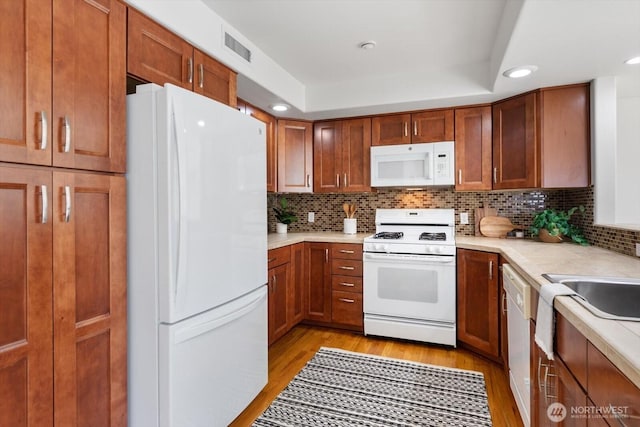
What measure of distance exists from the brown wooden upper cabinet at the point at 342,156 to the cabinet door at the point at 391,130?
0.07m

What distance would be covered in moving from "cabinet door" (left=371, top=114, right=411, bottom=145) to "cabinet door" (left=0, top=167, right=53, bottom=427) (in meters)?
2.65

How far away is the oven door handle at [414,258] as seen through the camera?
277 cm

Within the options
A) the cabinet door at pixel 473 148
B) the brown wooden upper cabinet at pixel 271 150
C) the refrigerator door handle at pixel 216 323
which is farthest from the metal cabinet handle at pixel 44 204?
the cabinet door at pixel 473 148

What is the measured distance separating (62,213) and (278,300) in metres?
1.82

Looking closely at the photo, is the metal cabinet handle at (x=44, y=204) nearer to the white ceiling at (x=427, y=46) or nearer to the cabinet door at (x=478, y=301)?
the white ceiling at (x=427, y=46)

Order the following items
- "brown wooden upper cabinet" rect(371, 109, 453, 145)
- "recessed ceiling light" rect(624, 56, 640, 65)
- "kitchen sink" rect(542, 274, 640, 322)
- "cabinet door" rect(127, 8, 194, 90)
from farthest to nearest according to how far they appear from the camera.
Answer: "brown wooden upper cabinet" rect(371, 109, 453, 145)
"recessed ceiling light" rect(624, 56, 640, 65)
"cabinet door" rect(127, 8, 194, 90)
"kitchen sink" rect(542, 274, 640, 322)

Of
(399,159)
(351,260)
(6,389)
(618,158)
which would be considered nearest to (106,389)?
(6,389)

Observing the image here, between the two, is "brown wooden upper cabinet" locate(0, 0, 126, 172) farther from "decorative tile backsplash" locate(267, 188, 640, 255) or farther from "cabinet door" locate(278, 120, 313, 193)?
"decorative tile backsplash" locate(267, 188, 640, 255)

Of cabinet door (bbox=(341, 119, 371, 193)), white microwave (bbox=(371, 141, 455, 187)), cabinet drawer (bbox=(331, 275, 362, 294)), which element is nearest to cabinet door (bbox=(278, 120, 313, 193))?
cabinet door (bbox=(341, 119, 371, 193))

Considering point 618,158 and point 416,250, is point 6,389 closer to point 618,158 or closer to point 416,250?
point 416,250

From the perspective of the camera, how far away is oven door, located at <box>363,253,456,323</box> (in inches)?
110

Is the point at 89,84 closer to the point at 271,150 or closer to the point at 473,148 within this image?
the point at 271,150

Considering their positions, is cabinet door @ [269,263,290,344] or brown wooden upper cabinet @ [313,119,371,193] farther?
brown wooden upper cabinet @ [313,119,371,193]

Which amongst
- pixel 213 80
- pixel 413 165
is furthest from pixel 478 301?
pixel 213 80
